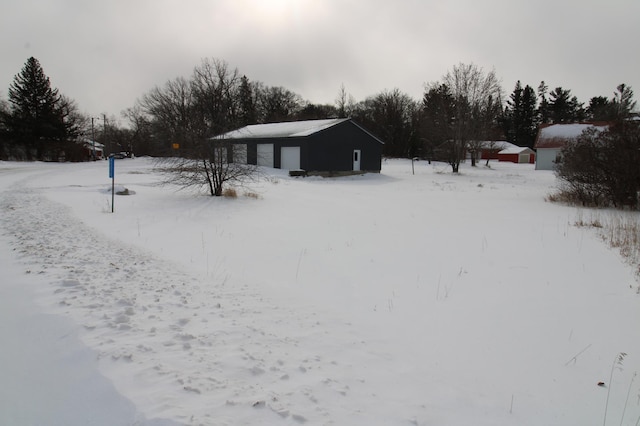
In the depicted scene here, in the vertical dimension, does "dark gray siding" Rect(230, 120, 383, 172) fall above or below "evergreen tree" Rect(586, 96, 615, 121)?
below

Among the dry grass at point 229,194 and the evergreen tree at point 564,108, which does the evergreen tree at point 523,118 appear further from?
the dry grass at point 229,194

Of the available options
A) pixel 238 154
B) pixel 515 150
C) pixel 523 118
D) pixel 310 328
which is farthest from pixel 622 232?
pixel 523 118

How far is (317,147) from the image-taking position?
102 feet

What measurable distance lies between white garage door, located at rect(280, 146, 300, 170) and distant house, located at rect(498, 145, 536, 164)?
50034mm

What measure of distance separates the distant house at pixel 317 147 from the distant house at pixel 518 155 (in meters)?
41.3

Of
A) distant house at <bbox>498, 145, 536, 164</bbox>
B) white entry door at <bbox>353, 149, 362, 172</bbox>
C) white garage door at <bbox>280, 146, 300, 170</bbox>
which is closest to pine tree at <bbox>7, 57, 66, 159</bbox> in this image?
white garage door at <bbox>280, 146, 300, 170</bbox>

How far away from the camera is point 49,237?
7.77m

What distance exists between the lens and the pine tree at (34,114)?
42.9 meters

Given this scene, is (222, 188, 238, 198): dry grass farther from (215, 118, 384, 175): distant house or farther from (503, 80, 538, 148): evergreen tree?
(503, 80, 538, 148): evergreen tree

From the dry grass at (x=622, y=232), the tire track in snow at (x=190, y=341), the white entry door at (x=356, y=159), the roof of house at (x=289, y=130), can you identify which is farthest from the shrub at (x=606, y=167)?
the white entry door at (x=356, y=159)

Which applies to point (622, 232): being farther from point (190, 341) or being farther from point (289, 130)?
point (289, 130)

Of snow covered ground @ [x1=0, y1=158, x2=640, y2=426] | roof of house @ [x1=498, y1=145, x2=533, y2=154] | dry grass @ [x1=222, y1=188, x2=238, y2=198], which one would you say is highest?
roof of house @ [x1=498, y1=145, x2=533, y2=154]

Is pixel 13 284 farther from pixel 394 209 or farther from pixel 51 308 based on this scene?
pixel 394 209

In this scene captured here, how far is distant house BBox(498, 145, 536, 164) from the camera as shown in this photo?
67.2 metres
